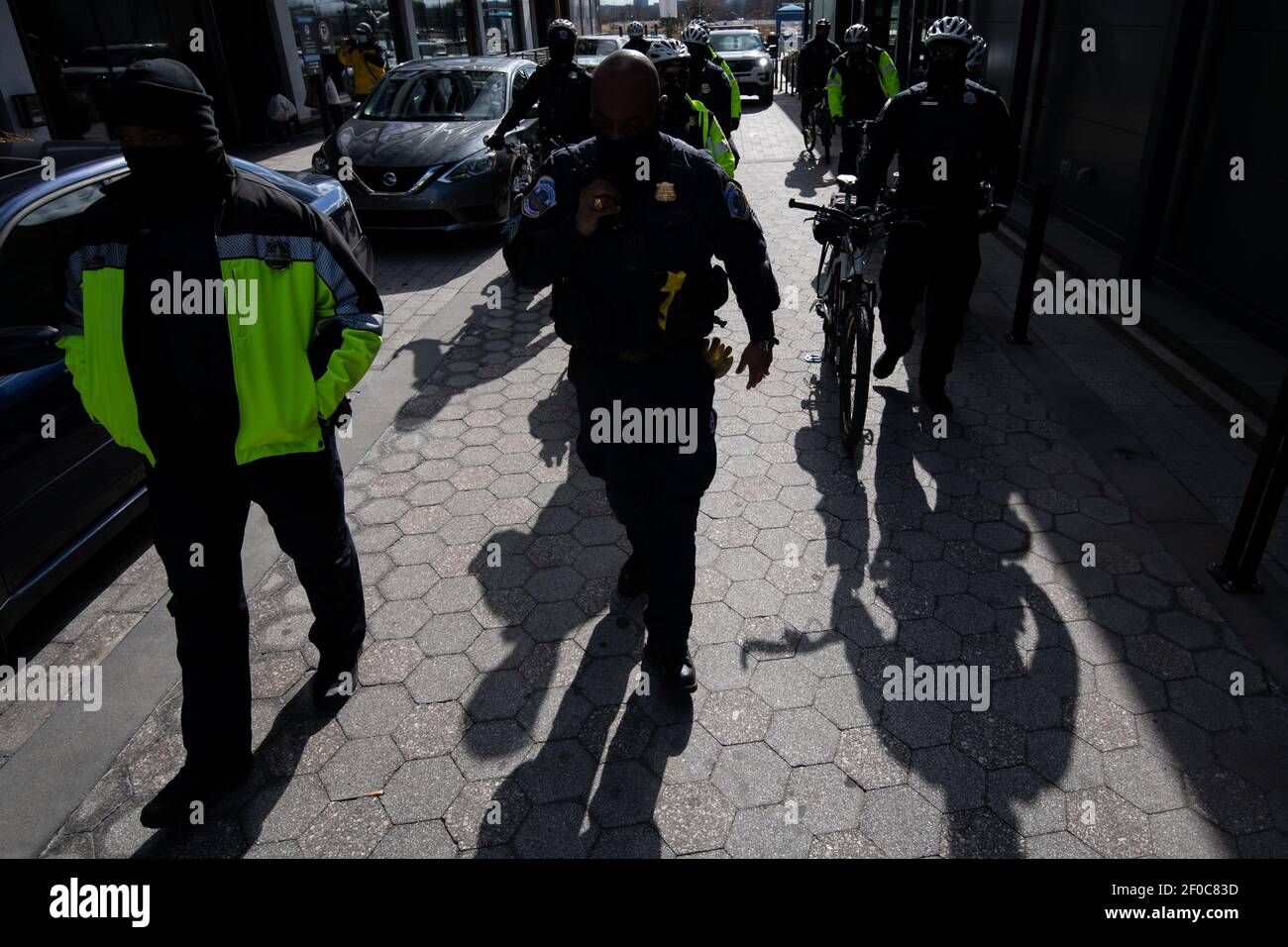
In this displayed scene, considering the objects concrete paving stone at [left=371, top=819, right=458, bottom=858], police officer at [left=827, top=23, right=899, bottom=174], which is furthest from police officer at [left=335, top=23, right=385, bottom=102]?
concrete paving stone at [left=371, top=819, right=458, bottom=858]

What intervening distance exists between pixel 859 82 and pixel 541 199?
8452 millimetres

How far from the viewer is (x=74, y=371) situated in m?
2.56

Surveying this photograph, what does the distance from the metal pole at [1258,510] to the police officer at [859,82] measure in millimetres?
7461

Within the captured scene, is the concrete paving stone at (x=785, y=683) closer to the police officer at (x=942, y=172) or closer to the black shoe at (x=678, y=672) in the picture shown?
the black shoe at (x=678, y=672)

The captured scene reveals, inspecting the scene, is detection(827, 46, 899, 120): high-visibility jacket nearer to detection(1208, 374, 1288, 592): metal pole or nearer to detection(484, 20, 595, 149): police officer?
detection(484, 20, 595, 149): police officer

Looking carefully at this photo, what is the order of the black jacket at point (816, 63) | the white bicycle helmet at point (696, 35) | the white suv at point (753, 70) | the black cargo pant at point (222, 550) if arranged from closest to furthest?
the black cargo pant at point (222, 550) < the white bicycle helmet at point (696, 35) < the black jacket at point (816, 63) < the white suv at point (753, 70)

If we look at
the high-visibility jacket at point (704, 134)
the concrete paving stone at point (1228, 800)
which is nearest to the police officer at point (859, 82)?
the high-visibility jacket at point (704, 134)

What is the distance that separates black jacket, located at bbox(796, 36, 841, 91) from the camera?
41.0 ft

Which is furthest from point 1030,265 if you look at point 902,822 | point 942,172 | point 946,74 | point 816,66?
point 816,66

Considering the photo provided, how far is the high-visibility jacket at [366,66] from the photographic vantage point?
14.7 meters

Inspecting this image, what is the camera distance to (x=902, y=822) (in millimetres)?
2680

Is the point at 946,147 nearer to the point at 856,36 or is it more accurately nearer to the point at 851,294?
the point at 851,294

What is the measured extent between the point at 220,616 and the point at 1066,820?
2698 mm

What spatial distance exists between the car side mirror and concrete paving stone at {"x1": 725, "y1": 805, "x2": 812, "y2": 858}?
2995 millimetres
